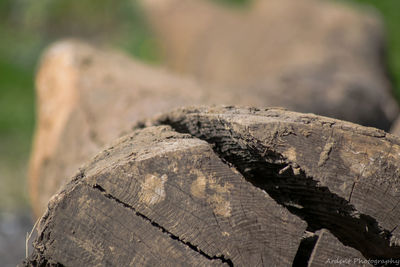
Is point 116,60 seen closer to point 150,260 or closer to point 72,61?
point 72,61

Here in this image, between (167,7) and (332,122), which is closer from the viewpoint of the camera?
(332,122)

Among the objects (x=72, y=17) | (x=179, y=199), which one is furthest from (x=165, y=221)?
(x=72, y=17)

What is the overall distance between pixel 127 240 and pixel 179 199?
0.56ft

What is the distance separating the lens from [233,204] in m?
1.40

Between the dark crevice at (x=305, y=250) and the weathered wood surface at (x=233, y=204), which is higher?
the weathered wood surface at (x=233, y=204)

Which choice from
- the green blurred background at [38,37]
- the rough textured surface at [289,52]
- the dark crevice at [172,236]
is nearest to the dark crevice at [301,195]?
the dark crevice at [172,236]

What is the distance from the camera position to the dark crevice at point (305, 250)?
1.44 m

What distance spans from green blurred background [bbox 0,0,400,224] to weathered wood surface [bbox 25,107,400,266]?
394 centimetres

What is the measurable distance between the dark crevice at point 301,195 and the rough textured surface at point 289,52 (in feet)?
4.45

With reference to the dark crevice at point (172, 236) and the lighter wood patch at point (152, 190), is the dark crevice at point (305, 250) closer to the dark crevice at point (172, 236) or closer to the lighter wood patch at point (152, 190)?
the dark crevice at point (172, 236)

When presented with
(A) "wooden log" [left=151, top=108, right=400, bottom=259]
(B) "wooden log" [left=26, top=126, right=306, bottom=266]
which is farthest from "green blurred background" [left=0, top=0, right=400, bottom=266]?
(A) "wooden log" [left=151, top=108, right=400, bottom=259]

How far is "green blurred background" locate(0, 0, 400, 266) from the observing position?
5.28 meters

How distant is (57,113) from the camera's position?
2.97 meters

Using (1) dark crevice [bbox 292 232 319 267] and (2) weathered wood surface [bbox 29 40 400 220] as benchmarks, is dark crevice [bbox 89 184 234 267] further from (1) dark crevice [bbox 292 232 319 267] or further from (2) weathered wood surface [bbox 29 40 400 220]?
(2) weathered wood surface [bbox 29 40 400 220]
